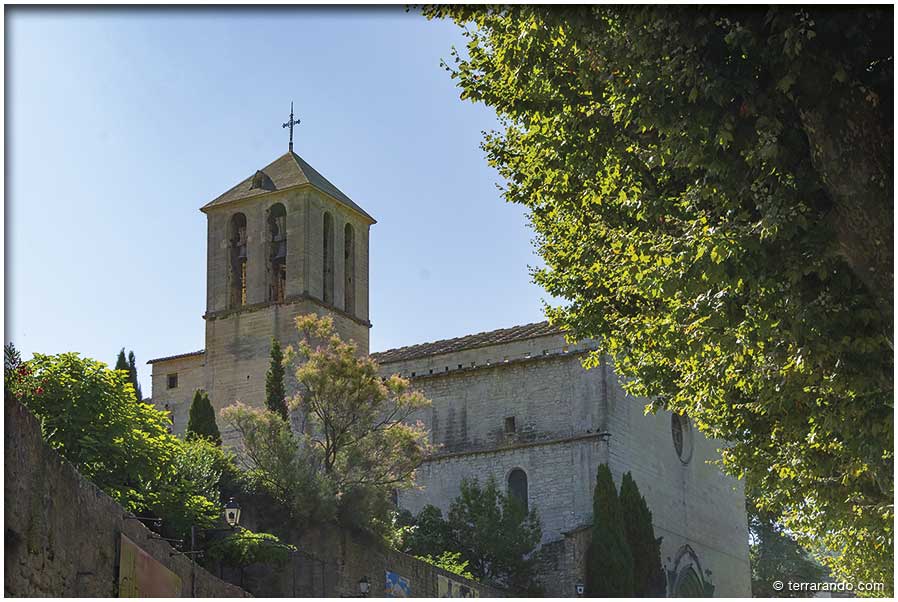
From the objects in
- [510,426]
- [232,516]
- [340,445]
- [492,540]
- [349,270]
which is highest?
[349,270]

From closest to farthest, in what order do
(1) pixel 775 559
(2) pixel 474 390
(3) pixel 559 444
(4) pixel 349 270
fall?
1. (3) pixel 559 444
2. (2) pixel 474 390
3. (4) pixel 349 270
4. (1) pixel 775 559

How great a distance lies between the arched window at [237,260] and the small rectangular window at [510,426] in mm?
10179

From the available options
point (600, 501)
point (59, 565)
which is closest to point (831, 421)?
point (59, 565)

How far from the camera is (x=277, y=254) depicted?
4575cm

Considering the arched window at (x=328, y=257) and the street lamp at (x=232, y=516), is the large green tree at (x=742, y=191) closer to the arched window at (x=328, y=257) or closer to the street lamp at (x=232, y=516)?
the street lamp at (x=232, y=516)

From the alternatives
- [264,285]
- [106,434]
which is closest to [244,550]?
[106,434]

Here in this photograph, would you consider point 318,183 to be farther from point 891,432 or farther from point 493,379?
point 891,432

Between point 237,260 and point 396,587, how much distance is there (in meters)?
19.5

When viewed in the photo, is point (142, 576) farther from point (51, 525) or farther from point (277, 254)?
point (277, 254)

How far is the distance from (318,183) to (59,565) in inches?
1272

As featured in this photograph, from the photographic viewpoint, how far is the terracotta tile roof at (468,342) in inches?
1730

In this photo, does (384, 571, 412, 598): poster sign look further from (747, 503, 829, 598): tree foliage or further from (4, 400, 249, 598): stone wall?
(747, 503, 829, 598): tree foliage

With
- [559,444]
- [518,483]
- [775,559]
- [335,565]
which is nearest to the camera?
[335,565]

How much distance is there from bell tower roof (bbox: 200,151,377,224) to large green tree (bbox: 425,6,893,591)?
1187 inches
